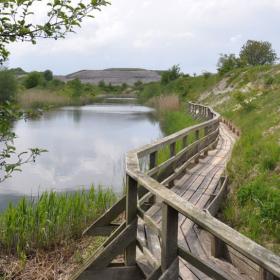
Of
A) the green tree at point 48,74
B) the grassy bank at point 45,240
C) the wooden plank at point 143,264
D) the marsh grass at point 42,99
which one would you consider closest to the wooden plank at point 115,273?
the wooden plank at point 143,264

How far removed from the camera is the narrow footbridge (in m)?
3.00

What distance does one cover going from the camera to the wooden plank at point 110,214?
5552 millimetres

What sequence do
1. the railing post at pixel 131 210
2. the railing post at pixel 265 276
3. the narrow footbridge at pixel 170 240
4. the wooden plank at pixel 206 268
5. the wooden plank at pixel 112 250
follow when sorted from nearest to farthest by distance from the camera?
the narrow footbridge at pixel 170 240 < the wooden plank at pixel 206 268 < the railing post at pixel 265 276 < the wooden plank at pixel 112 250 < the railing post at pixel 131 210

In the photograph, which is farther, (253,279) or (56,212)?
(56,212)

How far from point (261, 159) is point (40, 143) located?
681 inches

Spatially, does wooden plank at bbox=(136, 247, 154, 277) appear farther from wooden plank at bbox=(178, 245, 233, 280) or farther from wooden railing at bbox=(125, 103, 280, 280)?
wooden plank at bbox=(178, 245, 233, 280)

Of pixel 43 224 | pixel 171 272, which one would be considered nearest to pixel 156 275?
pixel 171 272

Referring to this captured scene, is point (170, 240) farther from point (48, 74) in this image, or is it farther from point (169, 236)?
point (48, 74)

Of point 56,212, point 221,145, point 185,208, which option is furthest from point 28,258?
point 221,145

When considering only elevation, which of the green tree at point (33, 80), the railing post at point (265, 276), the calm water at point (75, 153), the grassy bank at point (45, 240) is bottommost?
the calm water at point (75, 153)

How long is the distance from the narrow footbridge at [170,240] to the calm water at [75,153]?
4.79 meters

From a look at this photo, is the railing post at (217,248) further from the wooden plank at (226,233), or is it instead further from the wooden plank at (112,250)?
the wooden plank at (226,233)

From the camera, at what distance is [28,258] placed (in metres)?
6.71

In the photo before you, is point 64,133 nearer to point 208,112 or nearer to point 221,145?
point 208,112
